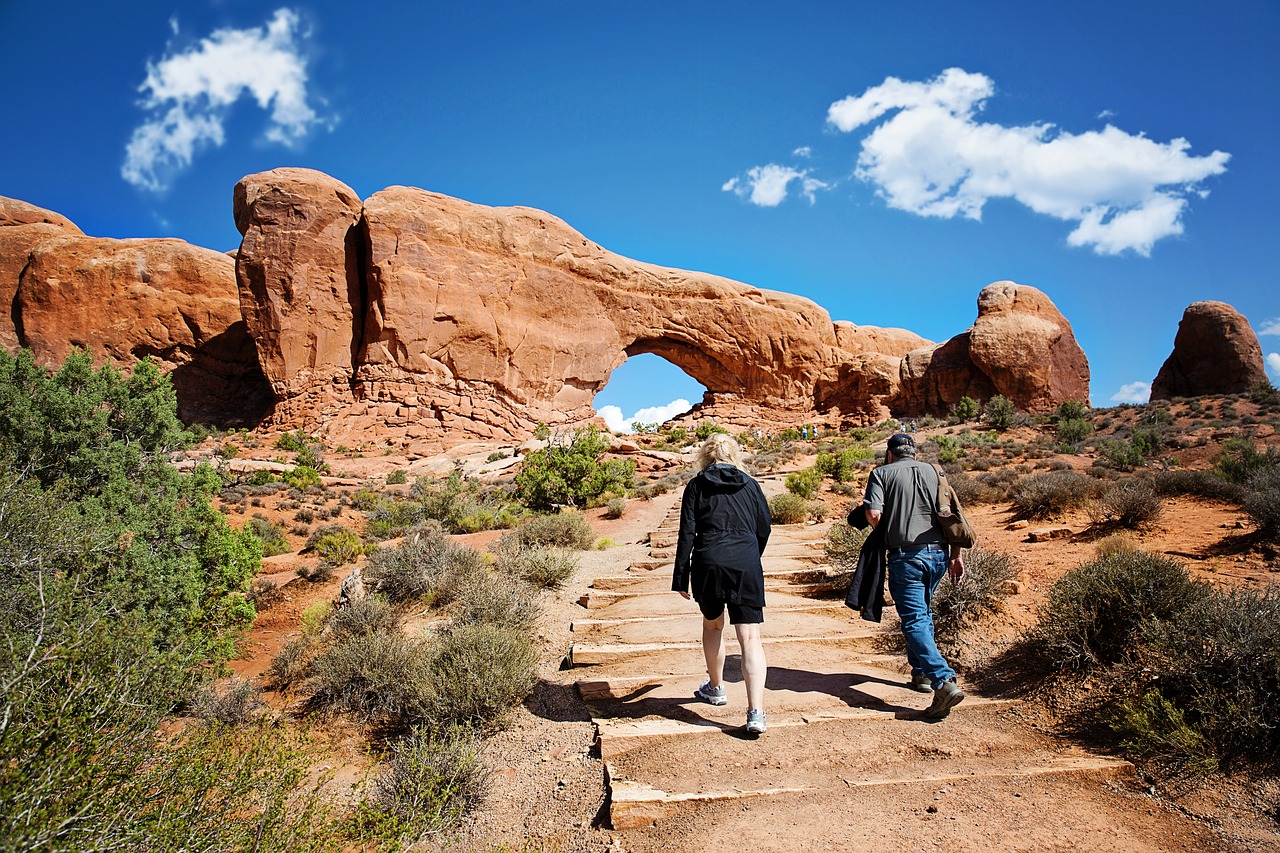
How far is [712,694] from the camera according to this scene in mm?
4387

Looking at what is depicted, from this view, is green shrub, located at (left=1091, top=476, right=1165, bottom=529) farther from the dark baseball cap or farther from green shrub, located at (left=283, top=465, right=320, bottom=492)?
green shrub, located at (left=283, top=465, right=320, bottom=492)

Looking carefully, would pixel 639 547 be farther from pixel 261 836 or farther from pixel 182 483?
pixel 261 836

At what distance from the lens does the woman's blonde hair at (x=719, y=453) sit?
430 centimetres

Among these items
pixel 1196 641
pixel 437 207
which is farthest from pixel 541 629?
pixel 437 207

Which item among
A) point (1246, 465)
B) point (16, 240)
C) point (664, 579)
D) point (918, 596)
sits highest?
point (16, 240)

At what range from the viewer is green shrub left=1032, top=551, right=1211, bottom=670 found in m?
4.22

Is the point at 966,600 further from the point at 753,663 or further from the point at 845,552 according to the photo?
the point at 753,663

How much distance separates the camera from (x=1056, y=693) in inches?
164

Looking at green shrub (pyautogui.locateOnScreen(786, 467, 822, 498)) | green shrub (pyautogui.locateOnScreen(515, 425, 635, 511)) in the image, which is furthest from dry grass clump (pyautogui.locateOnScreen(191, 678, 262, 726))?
green shrub (pyautogui.locateOnScreen(786, 467, 822, 498))

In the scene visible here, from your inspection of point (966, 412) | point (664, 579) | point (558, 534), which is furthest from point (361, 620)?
point (966, 412)

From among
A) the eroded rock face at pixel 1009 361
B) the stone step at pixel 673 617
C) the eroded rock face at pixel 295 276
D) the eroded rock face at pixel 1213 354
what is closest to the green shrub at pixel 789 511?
the stone step at pixel 673 617

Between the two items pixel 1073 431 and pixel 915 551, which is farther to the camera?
pixel 1073 431

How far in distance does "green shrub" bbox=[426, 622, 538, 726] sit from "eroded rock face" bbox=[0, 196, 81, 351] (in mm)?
35595

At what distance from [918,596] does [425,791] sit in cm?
317
